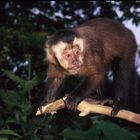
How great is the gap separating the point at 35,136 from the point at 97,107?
0.59m

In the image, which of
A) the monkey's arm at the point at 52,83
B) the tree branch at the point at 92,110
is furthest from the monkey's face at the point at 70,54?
the tree branch at the point at 92,110

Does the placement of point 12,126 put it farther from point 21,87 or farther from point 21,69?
point 21,69

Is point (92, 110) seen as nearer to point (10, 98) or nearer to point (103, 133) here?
point (10, 98)

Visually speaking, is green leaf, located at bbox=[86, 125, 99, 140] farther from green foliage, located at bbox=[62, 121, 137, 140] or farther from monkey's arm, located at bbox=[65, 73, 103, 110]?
monkey's arm, located at bbox=[65, 73, 103, 110]

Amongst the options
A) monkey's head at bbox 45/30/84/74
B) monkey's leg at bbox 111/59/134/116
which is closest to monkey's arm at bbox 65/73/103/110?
monkey's head at bbox 45/30/84/74

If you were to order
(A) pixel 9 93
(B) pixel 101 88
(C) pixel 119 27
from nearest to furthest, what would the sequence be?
(A) pixel 9 93 → (B) pixel 101 88 → (C) pixel 119 27

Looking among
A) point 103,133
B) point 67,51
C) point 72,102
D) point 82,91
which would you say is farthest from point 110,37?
point 103,133

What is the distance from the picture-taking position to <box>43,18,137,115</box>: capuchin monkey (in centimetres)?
487

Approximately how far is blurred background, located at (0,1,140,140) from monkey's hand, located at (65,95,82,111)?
175mm

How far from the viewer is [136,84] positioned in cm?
547

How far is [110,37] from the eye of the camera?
5594 mm

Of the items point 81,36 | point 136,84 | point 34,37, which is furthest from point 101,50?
point 34,37

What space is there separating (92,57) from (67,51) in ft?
0.85

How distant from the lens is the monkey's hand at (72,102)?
153 inches
